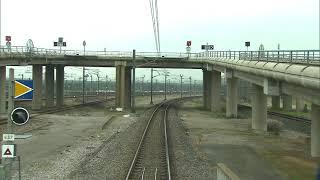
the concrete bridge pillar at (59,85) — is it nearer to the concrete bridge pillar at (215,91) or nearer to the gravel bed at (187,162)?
the concrete bridge pillar at (215,91)

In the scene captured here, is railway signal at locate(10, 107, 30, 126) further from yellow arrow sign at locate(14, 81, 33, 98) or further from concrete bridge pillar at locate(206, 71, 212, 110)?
concrete bridge pillar at locate(206, 71, 212, 110)

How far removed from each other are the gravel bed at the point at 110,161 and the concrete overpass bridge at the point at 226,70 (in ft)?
28.9

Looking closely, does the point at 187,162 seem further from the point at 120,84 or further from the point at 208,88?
the point at 208,88

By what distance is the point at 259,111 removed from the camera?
143 ft

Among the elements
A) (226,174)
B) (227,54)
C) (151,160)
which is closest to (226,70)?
(227,54)

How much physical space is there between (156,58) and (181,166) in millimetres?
54800

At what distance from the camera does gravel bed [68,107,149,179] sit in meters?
19.3

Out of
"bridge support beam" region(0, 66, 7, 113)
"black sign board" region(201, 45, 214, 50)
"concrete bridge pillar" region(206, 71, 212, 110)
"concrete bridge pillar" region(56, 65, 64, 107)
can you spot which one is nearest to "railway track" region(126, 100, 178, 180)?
"bridge support beam" region(0, 66, 7, 113)

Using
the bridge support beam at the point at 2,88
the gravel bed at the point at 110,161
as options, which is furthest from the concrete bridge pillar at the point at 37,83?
the gravel bed at the point at 110,161

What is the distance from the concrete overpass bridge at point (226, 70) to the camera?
26609mm

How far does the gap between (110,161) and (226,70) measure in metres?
33.9

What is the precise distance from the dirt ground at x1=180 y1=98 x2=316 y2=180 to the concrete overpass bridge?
235 centimetres

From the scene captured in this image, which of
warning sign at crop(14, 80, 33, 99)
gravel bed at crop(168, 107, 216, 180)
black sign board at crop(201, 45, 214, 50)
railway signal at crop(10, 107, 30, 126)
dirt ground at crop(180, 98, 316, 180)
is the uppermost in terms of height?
black sign board at crop(201, 45, 214, 50)

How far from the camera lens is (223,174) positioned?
49.1 ft
